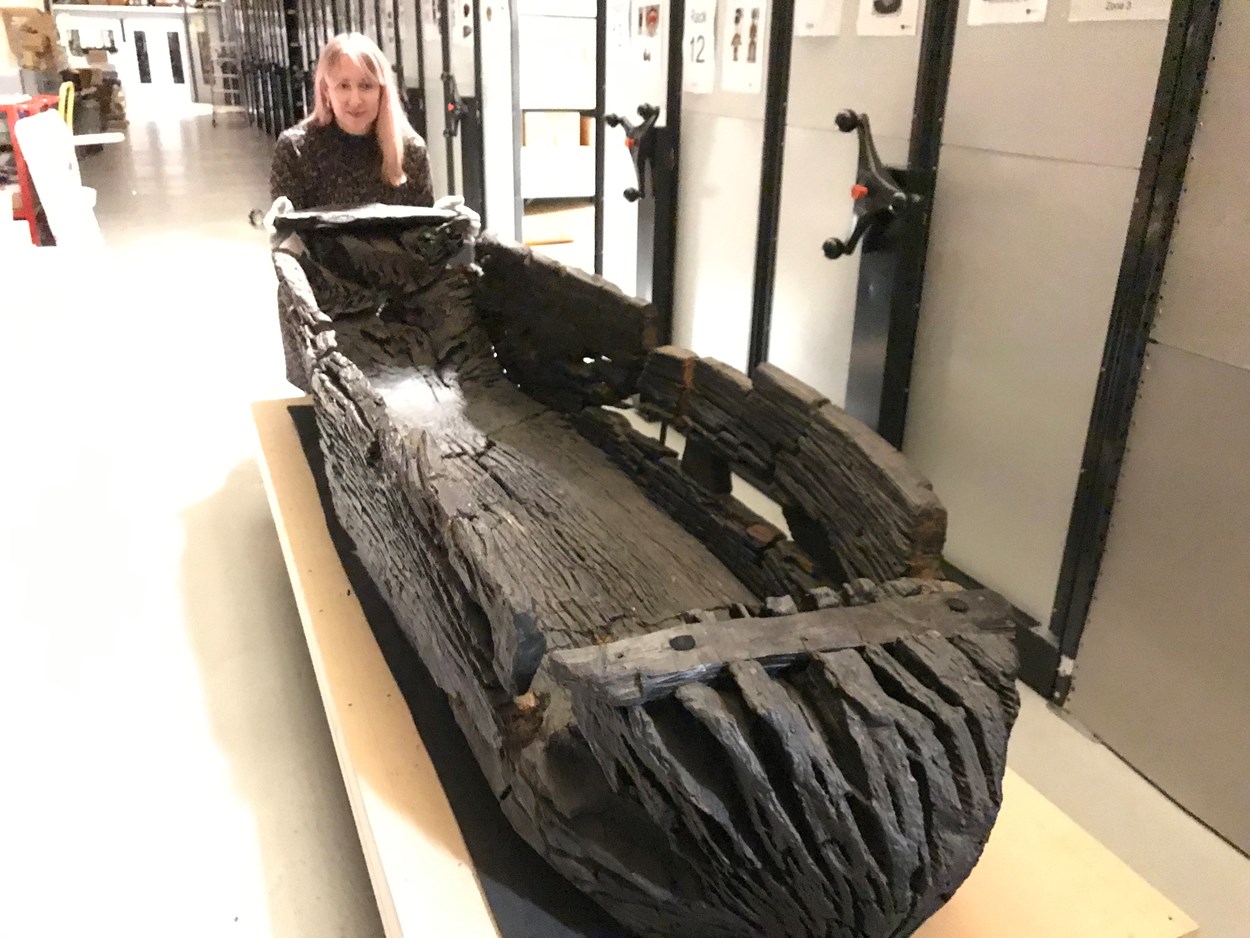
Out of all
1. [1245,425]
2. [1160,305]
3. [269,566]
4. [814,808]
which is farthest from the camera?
[269,566]

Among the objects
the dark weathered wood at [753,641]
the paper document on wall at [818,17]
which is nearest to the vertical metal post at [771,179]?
the paper document on wall at [818,17]

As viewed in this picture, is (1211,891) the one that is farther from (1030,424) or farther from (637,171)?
(637,171)

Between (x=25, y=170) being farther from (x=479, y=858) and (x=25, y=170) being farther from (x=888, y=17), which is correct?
(x=479, y=858)

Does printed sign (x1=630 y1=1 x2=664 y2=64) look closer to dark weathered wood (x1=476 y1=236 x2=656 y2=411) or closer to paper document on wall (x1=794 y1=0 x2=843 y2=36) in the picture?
paper document on wall (x1=794 y1=0 x2=843 y2=36)

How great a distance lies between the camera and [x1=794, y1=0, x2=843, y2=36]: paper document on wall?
97.1 inches

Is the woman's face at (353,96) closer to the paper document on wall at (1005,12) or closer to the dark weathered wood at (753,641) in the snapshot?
the paper document on wall at (1005,12)

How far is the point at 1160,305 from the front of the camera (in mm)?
1788

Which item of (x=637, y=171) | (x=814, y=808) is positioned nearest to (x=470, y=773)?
(x=814, y=808)

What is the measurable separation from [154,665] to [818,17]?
2214mm

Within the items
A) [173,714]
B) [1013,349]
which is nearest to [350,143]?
[173,714]

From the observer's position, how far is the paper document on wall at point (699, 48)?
298cm

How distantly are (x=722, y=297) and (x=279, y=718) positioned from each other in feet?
6.05

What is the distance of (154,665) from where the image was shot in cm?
228

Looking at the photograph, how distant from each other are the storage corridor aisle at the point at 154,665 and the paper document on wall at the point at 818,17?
6.44 feet
